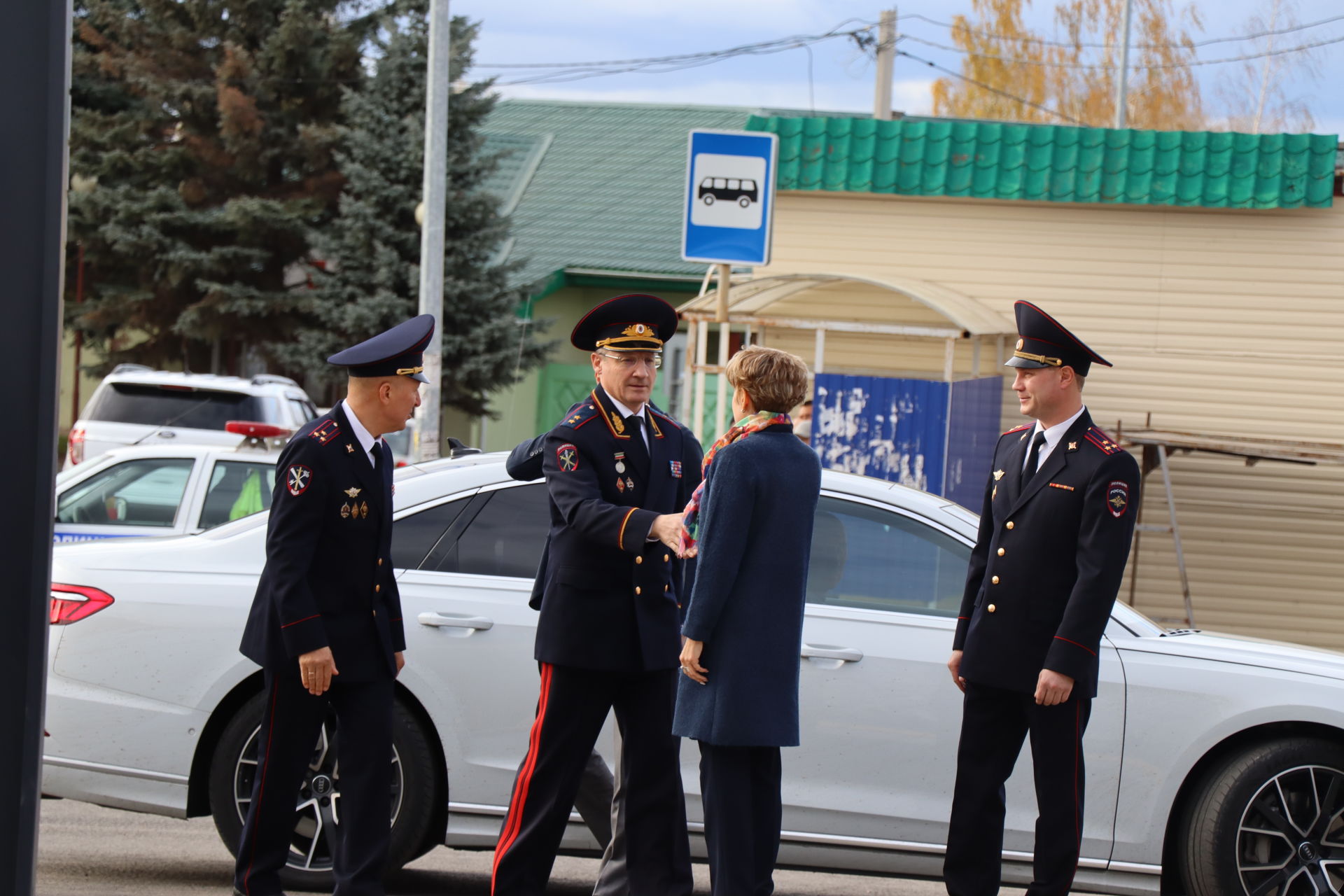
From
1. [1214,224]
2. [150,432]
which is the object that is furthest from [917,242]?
[150,432]

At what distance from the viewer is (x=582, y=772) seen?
4410 millimetres

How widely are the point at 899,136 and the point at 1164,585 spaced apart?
439 centimetres

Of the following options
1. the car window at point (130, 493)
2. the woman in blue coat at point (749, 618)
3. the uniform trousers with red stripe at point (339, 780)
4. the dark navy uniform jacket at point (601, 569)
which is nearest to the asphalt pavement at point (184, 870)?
the uniform trousers with red stripe at point (339, 780)

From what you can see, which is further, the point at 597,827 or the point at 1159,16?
the point at 1159,16

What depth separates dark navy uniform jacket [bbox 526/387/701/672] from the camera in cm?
430

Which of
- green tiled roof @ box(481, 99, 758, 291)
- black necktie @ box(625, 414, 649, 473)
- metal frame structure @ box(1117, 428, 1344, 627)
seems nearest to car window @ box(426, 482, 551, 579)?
black necktie @ box(625, 414, 649, 473)

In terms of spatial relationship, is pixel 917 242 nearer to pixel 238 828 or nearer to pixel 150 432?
pixel 150 432

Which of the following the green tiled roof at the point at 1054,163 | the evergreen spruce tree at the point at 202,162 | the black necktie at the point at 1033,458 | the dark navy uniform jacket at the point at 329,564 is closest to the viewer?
the dark navy uniform jacket at the point at 329,564

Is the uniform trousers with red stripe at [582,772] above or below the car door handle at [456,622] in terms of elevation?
below

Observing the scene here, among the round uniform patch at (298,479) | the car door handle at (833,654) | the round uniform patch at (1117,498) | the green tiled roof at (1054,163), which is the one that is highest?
the green tiled roof at (1054,163)

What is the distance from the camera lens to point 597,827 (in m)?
4.80

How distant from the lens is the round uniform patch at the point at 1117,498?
428cm

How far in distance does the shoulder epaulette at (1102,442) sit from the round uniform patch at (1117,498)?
0.10 meters

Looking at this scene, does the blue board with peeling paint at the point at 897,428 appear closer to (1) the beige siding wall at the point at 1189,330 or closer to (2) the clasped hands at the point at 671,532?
(1) the beige siding wall at the point at 1189,330
